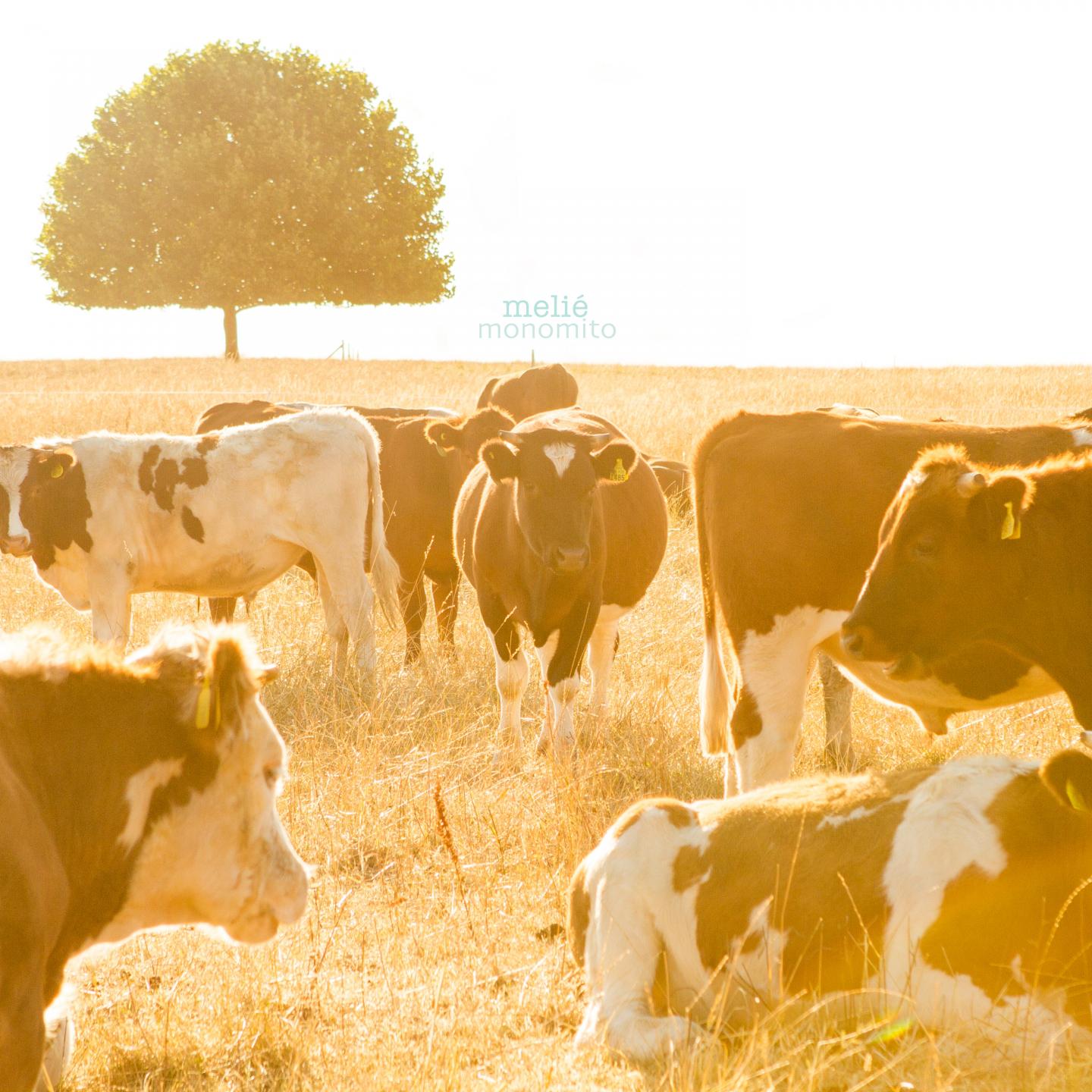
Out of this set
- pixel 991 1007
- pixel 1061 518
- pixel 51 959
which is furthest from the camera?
pixel 1061 518

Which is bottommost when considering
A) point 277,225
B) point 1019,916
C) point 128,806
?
point 1019,916

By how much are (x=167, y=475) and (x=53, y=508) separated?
825 millimetres

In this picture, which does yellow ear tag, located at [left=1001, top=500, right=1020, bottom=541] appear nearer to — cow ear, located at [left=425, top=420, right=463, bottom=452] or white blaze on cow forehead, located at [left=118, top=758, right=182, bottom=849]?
white blaze on cow forehead, located at [left=118, top=758, right=182, bottom=849]

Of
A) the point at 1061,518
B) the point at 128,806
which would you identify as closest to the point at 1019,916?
the point at 1061,518

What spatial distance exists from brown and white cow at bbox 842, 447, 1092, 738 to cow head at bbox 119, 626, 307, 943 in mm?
2267

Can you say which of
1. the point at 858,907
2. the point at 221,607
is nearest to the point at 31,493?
the point at 221,607

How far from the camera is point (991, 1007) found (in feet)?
10.3

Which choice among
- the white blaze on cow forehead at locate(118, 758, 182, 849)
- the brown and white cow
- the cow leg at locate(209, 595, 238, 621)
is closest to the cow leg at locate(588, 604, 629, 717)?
the brown and white cow

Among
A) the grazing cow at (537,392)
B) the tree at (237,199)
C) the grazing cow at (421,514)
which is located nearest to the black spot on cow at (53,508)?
the grazing cow at (421,514)

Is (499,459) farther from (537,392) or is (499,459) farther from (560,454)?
(537,392)

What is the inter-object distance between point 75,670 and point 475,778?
12.9 feet

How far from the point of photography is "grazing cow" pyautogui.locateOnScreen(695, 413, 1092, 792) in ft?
18.3

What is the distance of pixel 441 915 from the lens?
495 centimetres

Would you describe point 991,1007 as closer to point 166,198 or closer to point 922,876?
point 922,876
